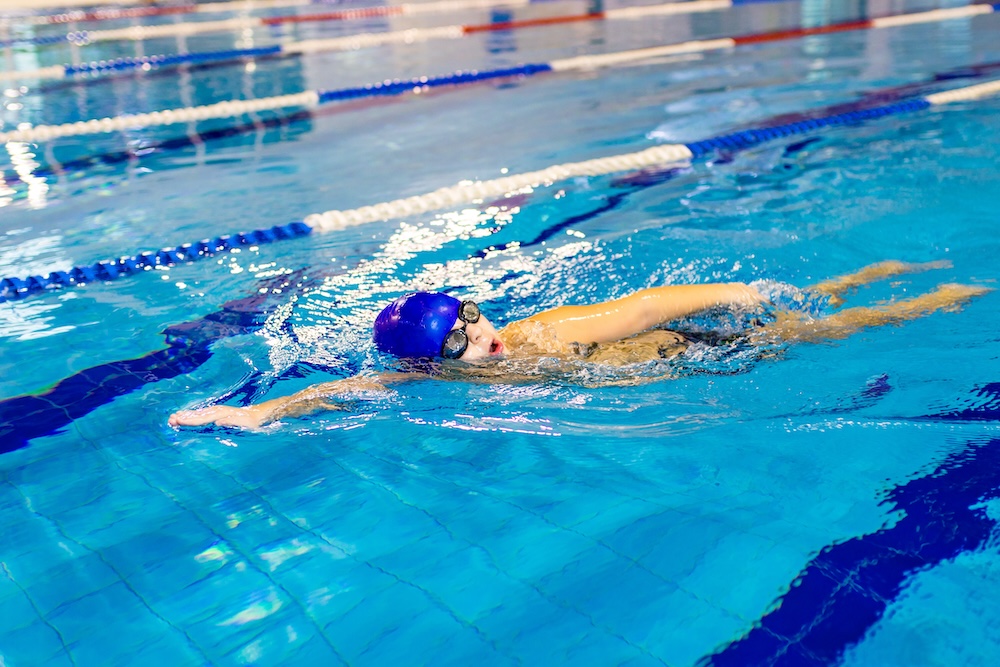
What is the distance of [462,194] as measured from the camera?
191 inches

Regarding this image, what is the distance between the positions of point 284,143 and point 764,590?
5.07 metres

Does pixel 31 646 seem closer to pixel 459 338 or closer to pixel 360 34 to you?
pixel 459 338

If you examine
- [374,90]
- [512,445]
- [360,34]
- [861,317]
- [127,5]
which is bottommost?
[512,445]

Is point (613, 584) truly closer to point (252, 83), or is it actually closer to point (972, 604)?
point (972, 604)

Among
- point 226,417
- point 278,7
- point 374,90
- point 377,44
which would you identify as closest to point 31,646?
point 226,417

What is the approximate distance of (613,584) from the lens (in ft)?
6.25

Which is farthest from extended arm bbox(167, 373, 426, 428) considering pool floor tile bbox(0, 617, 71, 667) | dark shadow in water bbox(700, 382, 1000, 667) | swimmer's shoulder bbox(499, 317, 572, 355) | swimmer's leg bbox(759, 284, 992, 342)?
dark shadow in water bbox(700, 382, 1000, 667)

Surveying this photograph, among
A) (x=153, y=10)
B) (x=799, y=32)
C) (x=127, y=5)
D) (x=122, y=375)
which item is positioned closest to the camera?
(x=122, y=375)

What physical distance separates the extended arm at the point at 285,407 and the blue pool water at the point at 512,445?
46 millimetres

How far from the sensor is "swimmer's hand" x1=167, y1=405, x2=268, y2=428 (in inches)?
101

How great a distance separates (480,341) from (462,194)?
222cm

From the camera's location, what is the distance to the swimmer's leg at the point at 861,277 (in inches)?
127

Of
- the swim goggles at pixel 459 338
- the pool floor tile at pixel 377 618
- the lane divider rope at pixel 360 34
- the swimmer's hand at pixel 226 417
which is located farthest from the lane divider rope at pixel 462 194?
the lane divider rope at pixel 360 34

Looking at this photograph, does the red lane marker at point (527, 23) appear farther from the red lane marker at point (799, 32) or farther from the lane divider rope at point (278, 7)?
the red lane marker at point (799, 32)
